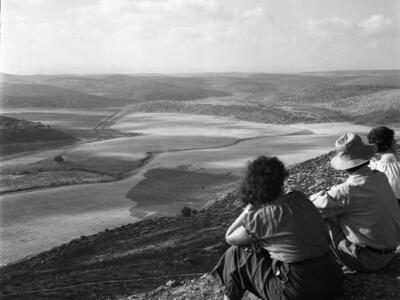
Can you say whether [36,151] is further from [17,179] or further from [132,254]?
[132,254]

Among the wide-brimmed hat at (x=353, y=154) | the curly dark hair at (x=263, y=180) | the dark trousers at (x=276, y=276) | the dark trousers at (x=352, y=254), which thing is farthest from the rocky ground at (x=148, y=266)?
the curly dark hair at (x=263, y=180)

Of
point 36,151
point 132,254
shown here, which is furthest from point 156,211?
point 36,151

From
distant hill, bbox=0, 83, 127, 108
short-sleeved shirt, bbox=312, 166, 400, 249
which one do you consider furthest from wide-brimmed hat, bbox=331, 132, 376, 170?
distant hill, bbox=0, 83, 127, 108

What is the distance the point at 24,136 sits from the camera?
59.2m

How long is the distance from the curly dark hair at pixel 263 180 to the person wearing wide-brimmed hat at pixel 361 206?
1.02 meters

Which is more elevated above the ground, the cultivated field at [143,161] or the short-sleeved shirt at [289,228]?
the short-sleeved shirt at [289,228]

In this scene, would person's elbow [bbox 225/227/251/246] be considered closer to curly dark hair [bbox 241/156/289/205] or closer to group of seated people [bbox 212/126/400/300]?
group of seated people [bbox 212/126/400/300]

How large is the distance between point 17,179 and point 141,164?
1084cm

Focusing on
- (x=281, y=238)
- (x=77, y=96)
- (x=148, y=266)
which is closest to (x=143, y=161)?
(x=148, y=266)

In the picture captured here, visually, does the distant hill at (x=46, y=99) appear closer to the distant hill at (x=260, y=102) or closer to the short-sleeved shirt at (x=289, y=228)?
the distant hill at (x=260, y=102)

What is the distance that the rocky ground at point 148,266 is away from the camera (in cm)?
784

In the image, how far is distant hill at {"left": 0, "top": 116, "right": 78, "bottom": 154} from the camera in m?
54.4

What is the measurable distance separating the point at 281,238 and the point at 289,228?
13cm

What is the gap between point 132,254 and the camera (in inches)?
629
